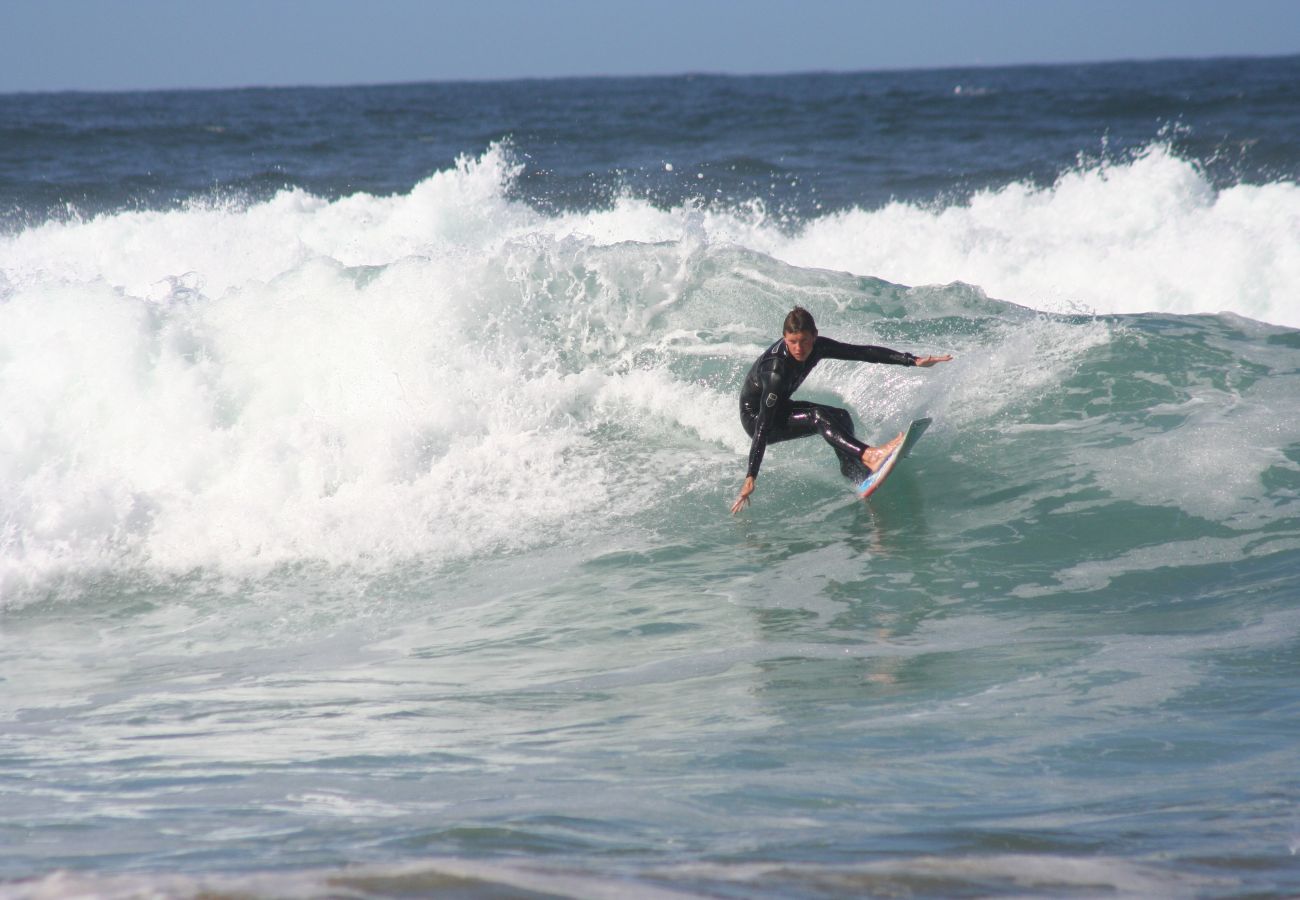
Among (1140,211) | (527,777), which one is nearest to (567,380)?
(527,777)

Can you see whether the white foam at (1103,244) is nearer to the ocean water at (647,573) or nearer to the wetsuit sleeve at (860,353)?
the ocean water at (647,573)

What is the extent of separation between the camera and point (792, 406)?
7660 millimetres

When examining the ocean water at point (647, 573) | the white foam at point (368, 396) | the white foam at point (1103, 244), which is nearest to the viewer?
the ocean water at point (647, 573)

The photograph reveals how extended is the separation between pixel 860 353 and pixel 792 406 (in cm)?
54

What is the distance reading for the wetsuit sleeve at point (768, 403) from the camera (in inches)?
290

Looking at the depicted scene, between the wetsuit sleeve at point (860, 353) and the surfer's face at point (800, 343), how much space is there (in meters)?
0.18

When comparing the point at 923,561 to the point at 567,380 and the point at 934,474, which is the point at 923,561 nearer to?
the point at 934,474

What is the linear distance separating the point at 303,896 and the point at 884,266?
498 inches

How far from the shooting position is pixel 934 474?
8.13 metres

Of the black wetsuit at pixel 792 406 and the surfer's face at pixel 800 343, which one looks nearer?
the surfer's face at pixel 800 343

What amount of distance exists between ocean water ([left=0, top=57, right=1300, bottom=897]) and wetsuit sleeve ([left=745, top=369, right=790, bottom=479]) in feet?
1.89

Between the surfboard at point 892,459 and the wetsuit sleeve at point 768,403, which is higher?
the wetsuit sleeve at point 768,403

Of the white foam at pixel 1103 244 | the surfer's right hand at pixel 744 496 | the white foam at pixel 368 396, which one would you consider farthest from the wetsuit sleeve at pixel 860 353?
the white foam at pixel 1103 244

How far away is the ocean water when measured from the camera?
11.2 ft
